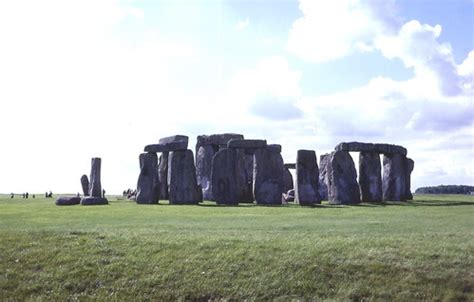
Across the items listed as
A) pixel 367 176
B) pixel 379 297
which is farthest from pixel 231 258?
pixel 367 176

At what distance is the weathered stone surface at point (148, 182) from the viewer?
3834 cm

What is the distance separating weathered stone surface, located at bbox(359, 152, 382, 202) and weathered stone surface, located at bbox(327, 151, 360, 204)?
2.96 m

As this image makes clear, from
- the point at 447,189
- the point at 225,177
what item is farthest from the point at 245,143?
the point at 447,189

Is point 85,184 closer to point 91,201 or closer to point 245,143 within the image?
point 91,201

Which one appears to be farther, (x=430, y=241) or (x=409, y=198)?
(x=409, y=198)

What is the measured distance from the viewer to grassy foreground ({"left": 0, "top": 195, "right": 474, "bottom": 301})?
1430cm

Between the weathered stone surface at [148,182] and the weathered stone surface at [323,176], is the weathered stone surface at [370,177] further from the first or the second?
the weathered stone surface at [148,182]

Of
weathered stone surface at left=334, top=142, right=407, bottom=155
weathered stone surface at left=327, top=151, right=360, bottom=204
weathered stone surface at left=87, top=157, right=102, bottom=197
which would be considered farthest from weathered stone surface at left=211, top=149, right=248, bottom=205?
weathered stone surface at left=87, top=157, right=102, bottom=197

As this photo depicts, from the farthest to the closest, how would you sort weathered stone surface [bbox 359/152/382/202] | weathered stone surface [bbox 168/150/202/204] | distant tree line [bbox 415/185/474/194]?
distant tree line [bbox 415/185/474/194]
weathered stone surface [bbox 359/152/382/202]
weathered stone surface [bbox 168/150/202/204]

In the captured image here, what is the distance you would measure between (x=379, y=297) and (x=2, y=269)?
9.80 metres

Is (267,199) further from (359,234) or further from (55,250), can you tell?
(55,250)

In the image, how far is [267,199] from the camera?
36312mm

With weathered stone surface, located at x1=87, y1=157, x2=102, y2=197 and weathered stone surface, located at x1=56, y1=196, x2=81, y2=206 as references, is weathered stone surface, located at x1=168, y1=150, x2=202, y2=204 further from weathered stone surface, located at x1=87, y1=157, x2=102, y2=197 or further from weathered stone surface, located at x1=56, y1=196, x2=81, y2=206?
weathered stone surface, located at x1=87, y1=157, x2=102, y2=197

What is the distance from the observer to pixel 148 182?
3859 cm
